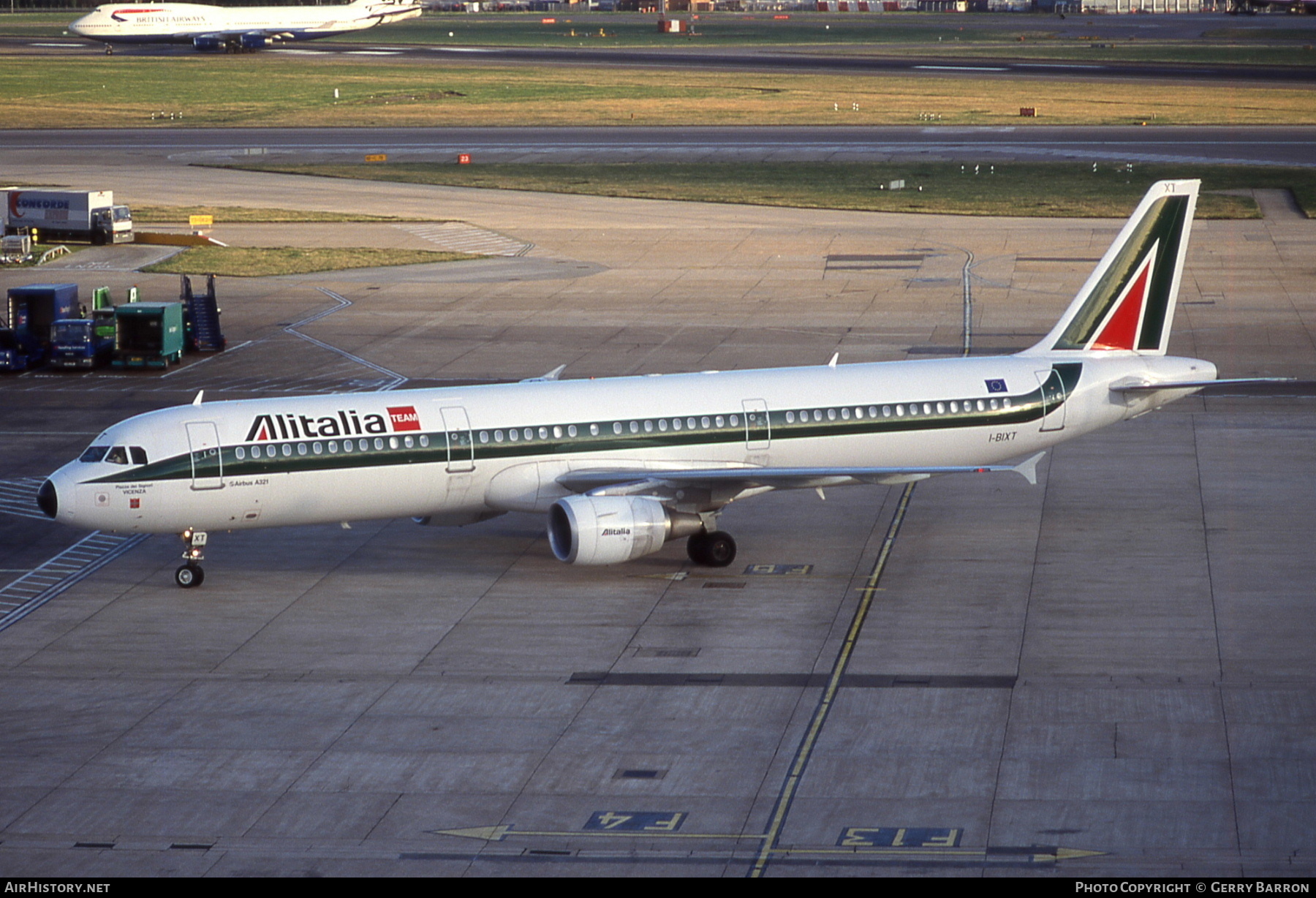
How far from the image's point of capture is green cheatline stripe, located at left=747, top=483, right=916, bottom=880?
837 inches

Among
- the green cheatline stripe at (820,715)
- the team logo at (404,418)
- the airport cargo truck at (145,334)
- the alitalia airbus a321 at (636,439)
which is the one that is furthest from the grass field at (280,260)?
the green cheatline stripe at (820,715)

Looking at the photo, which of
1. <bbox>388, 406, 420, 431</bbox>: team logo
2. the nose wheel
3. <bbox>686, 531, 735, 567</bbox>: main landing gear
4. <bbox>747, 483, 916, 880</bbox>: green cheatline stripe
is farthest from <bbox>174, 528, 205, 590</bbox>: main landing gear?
<bbox>747, 483, 916, 880</bbox>: green cheatline stripe

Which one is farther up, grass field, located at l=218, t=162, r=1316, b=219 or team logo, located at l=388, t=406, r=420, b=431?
team logo, located at l=388, t=406, r=420, b=431

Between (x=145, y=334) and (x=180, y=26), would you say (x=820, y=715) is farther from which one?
(x=180, y=26)

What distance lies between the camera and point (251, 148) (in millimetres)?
112188

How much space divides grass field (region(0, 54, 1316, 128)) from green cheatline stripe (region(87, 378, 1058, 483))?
89748 millimetres

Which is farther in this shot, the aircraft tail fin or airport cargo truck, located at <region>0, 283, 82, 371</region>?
airport cargo truck, located at <region>0, 283, 82, 371</region>

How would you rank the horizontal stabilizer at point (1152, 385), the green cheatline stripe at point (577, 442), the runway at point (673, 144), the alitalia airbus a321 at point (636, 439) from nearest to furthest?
1. the green cheatline stripe at point (577, 442)
2. the alitalia airbus a321 at point (636, 439)
3. the horizontal stabilizer at point (1152, 385)
4. the runway at point (673, 144)

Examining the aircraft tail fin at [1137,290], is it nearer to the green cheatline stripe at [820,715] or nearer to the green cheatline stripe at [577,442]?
the green cheatline stripe at [577,442]

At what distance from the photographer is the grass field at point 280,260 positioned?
73.1 meters

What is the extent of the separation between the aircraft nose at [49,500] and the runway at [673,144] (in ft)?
251

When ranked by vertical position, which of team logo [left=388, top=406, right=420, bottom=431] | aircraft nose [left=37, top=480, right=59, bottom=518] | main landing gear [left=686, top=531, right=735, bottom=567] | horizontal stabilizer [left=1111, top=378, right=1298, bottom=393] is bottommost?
main landing gear [left=686, top=531, right=735, bottom=567]

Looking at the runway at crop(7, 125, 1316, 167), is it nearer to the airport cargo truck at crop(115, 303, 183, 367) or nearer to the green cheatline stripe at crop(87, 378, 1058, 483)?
the airport cargo truck at crop(115, 303, 183, 367)

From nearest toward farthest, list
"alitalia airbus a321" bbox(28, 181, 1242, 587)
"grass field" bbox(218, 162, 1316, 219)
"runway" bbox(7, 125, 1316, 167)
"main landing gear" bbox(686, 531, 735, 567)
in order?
"alitalia airbus a321" bbox(28, 181, 1242, 587) < "main landing gear" bbox(686, 531, 735, 567) < "grass field" bbox(218, 162, 1316, 219) < "runway" bbox(7, 125, 1316, 167)
